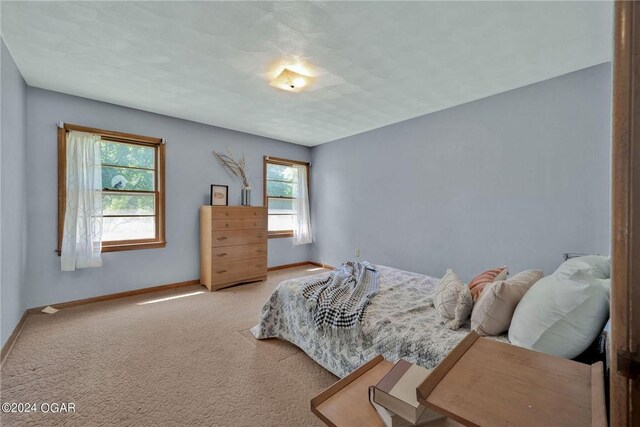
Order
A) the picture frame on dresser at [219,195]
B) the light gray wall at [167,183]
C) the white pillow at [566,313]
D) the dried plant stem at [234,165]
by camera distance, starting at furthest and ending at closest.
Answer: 1. the dried plant stem at [234,165]
2. the picture frame on dresser at [219,195]
3. the light gray wall at [167,183]
4. the white pillow at [566,313]

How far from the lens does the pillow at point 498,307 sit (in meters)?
1.42

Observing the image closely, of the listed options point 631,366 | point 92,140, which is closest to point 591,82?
point 631,366

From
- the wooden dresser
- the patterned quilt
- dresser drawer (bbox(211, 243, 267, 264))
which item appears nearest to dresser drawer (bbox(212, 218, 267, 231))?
the wooden dresser

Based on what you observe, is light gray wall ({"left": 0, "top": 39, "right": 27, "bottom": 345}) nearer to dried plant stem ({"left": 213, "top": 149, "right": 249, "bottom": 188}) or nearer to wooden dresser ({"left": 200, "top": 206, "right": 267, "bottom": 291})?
wooden dresser ({"left": 200, "top": 206, "right": 267, "bottom": 291})

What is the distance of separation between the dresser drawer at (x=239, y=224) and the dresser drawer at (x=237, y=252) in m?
0.27

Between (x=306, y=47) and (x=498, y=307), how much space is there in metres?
2.13

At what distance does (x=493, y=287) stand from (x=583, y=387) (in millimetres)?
911

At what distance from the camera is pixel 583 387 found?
0.62 m

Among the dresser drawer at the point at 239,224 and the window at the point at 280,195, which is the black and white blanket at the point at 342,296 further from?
the window at the point at 280,195

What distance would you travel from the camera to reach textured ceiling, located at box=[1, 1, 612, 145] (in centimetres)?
173

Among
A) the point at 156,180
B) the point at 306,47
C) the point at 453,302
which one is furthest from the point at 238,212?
the point at 453,302

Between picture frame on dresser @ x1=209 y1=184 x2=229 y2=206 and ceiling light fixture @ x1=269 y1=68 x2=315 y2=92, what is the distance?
78.0 inches

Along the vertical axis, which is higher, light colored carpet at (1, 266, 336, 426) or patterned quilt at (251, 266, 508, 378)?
patterned quilt at (251, 266, 508, 378)

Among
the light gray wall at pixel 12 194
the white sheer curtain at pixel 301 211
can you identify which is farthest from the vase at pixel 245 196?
the light gray wall at pixel 12 194
